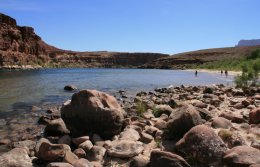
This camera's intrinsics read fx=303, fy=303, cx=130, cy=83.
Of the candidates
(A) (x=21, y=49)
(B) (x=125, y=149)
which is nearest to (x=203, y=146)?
(B) (x=125, y=149)

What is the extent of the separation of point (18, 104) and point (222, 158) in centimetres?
1498

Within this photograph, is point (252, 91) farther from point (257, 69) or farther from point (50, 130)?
point (50, 130)

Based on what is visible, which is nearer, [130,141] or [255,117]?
[130,141]

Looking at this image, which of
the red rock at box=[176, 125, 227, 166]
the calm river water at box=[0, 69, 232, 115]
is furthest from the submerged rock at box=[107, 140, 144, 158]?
the calm river water at box=[0, 69, 232, 115]

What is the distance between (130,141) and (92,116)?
1822mm

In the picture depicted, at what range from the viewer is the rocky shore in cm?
655

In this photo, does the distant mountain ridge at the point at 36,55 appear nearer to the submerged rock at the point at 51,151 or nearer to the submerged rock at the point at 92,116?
the submerged rock at the point at 92,116

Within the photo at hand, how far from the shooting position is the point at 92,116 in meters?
9.27

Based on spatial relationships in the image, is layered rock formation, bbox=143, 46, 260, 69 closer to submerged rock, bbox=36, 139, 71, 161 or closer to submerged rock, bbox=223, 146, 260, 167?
submerged rock, bbox=36, 139, 71, 161

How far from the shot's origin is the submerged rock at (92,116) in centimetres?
924

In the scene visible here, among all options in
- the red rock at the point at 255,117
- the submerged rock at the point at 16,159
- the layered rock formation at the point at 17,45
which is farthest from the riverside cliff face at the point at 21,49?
the red rock at the point at 255,117

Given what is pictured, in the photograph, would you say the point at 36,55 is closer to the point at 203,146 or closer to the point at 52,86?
the point at 52,86

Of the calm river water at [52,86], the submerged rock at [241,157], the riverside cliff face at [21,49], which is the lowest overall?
the calm river water at [52,86]

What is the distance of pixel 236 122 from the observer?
33.9 ft
